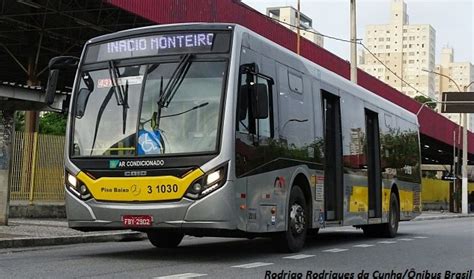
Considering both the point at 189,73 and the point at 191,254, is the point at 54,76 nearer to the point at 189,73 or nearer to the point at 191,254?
the point at 189,73

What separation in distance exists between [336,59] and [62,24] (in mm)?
15352

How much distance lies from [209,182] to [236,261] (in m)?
1.56

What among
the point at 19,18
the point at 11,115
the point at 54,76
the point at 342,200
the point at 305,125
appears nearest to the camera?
the point at 54,76

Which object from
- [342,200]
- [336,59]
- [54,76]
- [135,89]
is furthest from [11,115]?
[336,59]

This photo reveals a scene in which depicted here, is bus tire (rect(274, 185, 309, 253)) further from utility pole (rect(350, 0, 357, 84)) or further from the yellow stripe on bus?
utility pole (rect(350, 0, 357, 84))

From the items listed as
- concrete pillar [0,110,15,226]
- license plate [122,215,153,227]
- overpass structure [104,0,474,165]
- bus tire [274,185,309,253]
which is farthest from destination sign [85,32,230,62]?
overpass structure [104,0,474,165]

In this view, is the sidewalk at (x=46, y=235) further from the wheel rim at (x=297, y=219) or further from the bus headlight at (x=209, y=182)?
the wheel rim at (x=297, y=219)

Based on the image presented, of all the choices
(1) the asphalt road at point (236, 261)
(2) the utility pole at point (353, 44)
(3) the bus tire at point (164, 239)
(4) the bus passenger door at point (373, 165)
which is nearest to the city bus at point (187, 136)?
(1) the asphalt road at point (236, 261)

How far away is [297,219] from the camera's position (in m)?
10.6

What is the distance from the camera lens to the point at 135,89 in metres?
9.30

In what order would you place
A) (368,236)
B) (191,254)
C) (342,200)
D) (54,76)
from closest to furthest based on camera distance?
1. (54,76)
2. (191,254)
3. (342,200)
4. (368,236)

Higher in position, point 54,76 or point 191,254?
point 54,76

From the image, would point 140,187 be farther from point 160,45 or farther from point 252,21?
point 252,21

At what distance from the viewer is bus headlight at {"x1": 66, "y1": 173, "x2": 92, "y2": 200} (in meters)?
9.33
